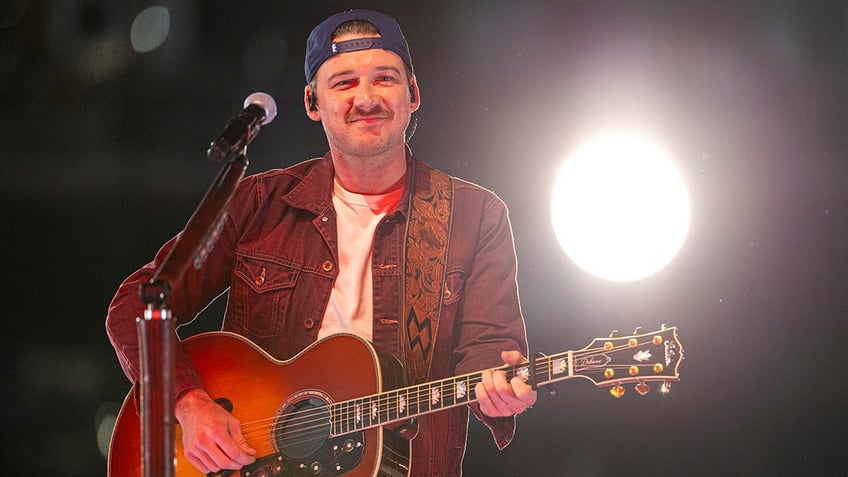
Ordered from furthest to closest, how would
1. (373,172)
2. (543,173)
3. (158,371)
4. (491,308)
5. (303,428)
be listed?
1. (543,173)
2. (373,172)
3. (491,308)
4. (303,428)
5. (158,371)

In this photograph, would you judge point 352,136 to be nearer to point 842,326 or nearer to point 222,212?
point 222,212

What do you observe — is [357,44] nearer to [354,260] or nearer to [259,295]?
[354,260]

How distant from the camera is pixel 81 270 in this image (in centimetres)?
Answer: 327

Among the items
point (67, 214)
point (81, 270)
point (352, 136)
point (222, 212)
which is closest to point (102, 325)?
point (81, 270)

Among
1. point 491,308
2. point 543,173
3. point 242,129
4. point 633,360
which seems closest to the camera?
point 242,129

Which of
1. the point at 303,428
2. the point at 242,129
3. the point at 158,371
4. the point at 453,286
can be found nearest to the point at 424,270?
the point at 453,286

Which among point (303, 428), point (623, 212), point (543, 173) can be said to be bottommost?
point (303, 428)

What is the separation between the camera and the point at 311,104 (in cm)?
289

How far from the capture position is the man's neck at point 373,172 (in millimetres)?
2822

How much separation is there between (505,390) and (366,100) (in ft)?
3.19

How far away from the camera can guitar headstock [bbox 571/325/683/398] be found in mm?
2221

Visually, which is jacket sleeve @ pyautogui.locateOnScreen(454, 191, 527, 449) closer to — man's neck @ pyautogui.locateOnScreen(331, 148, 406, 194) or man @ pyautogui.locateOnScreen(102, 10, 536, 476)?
man @ pyautogui.locateOnScreen(102, 10, 536, 476)

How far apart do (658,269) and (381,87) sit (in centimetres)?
103

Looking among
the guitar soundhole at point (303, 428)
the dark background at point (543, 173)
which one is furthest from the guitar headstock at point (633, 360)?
the guitar soundhole at point (303, 428)
